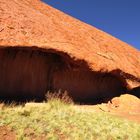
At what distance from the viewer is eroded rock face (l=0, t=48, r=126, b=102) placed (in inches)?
472

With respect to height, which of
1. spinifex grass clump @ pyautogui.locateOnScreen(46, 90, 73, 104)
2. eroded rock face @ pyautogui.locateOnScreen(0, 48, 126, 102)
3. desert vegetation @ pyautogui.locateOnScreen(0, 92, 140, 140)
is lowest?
desert vegetation @ pyautogui.locateOnScreen(0, 92, 140, 140)

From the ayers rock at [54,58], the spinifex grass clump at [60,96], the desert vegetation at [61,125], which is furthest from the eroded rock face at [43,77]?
the desert vegetation at [61,125]

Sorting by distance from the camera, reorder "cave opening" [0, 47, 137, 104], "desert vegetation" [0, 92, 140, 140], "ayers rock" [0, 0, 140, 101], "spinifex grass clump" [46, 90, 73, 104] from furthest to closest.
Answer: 1. "spinifex grass clump" [46, 90, 73, 104]
2. "cave opening" [0, 47, 137, 104]
3. "ayers rock" [0, 0, 140, 101]
4. "desert vegetation" [0, 92, 140, 140]

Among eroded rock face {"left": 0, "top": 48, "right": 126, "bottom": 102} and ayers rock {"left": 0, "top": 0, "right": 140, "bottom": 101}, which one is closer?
ayers rock {"left": 0, "top": 0, "right": 140, "bottom": 101}

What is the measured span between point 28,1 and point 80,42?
136 inches

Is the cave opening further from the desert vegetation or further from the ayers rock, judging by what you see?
the desert vegetation

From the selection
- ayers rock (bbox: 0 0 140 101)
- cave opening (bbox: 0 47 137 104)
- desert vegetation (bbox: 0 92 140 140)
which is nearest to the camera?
desert vegetation (bbox: 0 92 140 140)

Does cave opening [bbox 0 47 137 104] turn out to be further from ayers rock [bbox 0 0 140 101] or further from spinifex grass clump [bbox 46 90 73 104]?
spinifex grass clump [bbox 46 90 73 104]

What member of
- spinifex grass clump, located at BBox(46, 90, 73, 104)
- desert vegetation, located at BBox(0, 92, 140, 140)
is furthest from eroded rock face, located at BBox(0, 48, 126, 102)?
desert vegetation, located at BBox(0, 92, 140, 140)

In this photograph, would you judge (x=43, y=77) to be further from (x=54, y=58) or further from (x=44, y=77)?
(x=54, y=58)

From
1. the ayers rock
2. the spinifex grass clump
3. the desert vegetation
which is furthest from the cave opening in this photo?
the desert vegetation

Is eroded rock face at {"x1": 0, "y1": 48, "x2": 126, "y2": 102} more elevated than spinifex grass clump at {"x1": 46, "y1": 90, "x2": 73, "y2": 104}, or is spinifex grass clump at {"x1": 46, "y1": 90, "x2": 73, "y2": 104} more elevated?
eroded rock face at {"x1": 0, "y1": 48, "x2": 126, "y2": 102}

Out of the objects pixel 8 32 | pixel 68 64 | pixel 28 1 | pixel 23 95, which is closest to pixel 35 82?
pixel 23 95

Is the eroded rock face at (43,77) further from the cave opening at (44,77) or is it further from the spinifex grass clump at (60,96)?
the spinifex grass clump at (60,96)
